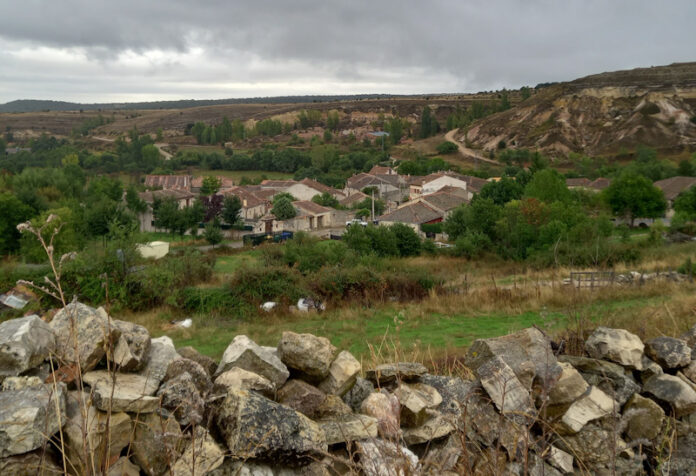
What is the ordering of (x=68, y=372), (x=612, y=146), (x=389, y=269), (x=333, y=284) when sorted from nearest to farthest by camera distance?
(x=68, y=372) → (x=333, y=284) → (x=389, y=269) → (x=612, y=146)

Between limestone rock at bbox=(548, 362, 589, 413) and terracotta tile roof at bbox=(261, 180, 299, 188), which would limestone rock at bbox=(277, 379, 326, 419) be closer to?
limestone rock at bbox=(548, 362, 589, 413)

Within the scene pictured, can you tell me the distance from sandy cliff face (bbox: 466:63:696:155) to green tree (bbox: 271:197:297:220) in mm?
46506

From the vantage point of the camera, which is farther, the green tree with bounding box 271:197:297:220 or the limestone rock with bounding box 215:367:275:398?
the green tree with bounding box 271:197:297:220

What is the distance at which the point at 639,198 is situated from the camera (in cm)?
3988

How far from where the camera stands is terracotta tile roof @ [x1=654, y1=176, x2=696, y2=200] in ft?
140

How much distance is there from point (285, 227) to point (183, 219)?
28.5ft

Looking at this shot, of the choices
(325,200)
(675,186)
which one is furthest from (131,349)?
(325,200)

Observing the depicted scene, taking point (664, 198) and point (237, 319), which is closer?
point (237, 319)

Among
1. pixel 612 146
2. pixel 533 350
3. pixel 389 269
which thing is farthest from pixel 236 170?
pixel 533 350

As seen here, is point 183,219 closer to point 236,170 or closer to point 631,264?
point 631,264

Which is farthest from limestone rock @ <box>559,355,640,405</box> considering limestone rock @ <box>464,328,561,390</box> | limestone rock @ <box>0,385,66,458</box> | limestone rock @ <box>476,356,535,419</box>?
limestone rock @ <box>0,385,66,458</box>

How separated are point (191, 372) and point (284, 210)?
4356cm

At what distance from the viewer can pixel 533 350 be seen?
406cm

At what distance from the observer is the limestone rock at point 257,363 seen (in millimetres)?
3543
